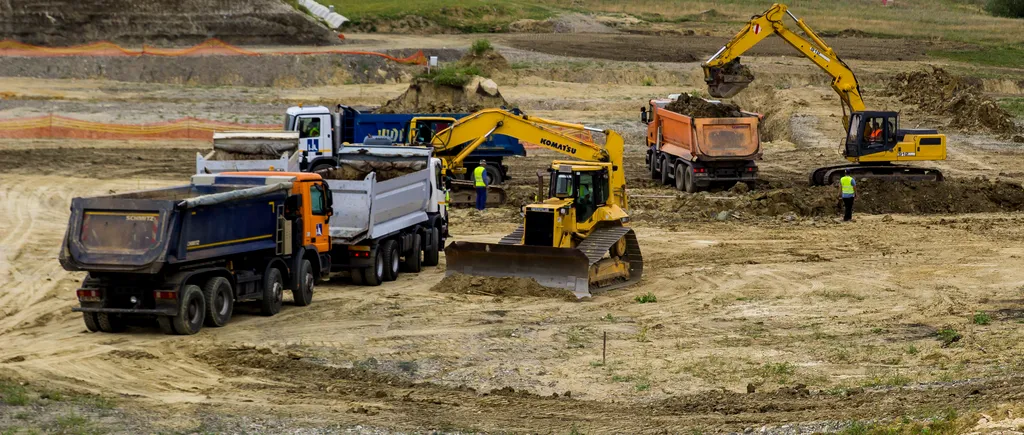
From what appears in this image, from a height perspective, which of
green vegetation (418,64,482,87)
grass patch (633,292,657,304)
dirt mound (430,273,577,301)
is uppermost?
green vegetation (418,64,482,87)

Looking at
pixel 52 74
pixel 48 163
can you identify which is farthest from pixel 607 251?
pixel 52 74

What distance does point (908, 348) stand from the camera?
16016 mm

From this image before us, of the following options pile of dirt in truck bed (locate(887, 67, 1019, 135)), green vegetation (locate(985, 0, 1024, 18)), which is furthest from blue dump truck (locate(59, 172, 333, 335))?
green vegetation (locate(985, 0, 1024, 18))

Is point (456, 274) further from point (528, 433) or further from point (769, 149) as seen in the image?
point (769, 149)

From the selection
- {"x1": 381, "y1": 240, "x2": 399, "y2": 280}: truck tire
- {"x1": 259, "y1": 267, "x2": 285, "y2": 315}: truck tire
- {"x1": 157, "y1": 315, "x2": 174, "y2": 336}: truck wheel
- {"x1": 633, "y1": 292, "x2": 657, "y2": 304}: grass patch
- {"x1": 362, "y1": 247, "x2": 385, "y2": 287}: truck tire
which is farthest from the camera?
{"x1": 381, "y1": 240, "x2": 399, "y2": 280}: truck tire

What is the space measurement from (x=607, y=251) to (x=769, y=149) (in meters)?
23.8

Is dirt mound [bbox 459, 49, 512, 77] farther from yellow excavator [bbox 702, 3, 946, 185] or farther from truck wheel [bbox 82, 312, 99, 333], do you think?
truck wheel [bbox 82, 312, 99, 333]

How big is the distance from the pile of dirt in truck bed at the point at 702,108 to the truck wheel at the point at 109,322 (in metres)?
20.9

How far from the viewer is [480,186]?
30.6 m

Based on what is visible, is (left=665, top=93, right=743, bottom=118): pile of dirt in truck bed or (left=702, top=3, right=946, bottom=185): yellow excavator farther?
(left=665, top=93, right=743, bottom=118): pile of dirt in truck bed

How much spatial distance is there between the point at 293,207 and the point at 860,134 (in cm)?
1888

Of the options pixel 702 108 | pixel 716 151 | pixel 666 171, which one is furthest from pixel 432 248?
pixel 702 108

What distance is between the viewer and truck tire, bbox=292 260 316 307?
1933cm

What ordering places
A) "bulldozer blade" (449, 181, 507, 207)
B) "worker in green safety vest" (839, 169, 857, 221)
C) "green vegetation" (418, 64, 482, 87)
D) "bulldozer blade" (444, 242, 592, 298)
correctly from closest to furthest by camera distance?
"bulldozer blade" (444, 242, 592, 298)
"worker in green safety vest" (839, 169, 857, 221)
"bulldozer blade" (449, 181, 507, 207)
"green vegetation" (418, 64, 482, 87)
